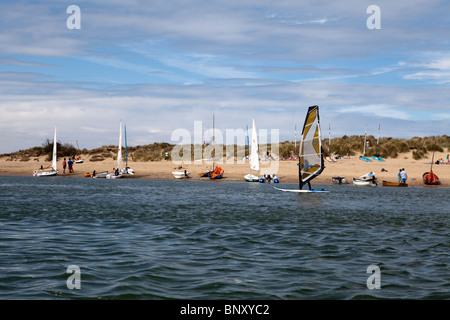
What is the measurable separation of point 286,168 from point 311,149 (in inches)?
862

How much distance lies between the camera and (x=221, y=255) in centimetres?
1236

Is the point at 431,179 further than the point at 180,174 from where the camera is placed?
No

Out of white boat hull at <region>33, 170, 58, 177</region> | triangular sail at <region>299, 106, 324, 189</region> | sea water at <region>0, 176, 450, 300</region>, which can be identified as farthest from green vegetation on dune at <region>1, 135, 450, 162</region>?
sea water at <region>0, 176, 450, 300</region>

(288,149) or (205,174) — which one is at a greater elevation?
(288,149)

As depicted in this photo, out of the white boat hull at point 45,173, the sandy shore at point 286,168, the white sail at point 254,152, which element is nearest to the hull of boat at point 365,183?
the sandy shore at point 286,168

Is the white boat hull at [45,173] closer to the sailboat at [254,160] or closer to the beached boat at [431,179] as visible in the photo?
the sailboat at [254,160]

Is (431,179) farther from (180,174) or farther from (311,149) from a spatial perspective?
(180,174)

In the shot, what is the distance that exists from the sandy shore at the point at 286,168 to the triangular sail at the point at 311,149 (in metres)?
13.6

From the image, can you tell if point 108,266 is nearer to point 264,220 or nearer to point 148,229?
point 148,229

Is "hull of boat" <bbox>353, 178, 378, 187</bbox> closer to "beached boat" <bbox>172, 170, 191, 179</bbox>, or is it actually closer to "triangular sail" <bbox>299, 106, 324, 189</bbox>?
"triangular sail" <bbox>299, 106, 324, 189</bbox>

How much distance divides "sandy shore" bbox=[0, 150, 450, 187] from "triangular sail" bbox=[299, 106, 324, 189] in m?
13.6

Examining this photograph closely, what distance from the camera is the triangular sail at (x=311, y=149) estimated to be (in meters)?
35.6

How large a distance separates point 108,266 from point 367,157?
181 ft

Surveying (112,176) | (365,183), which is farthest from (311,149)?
(112,176)
